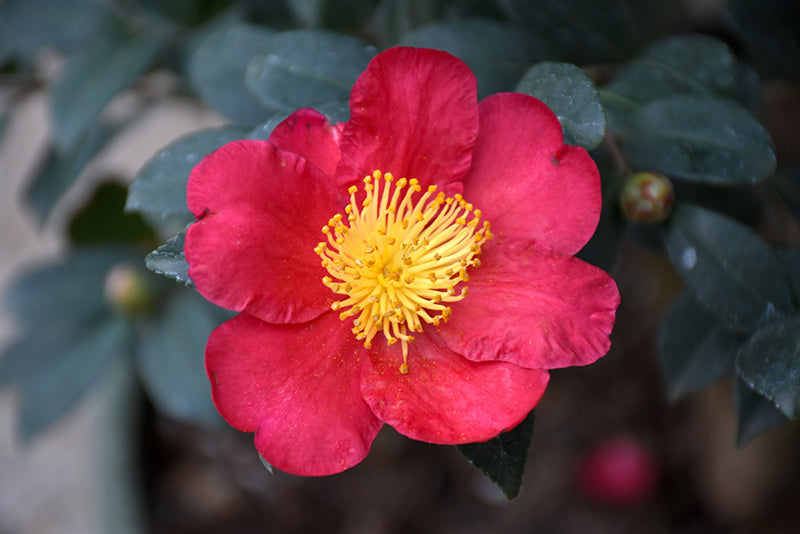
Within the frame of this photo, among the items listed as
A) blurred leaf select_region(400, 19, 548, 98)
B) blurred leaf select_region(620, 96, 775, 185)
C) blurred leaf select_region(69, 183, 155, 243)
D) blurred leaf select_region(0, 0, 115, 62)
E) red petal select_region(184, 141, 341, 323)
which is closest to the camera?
red petal select_region(184, 141, 341, 323)

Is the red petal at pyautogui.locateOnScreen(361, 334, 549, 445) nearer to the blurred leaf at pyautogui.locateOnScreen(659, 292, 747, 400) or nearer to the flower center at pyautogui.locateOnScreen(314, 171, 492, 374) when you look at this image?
the flower center at pyautogui.locateOnScreen(314, 171, 492, 374)

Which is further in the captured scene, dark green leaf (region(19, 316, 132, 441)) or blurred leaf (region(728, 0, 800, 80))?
dark green leaf (region(19, 316, 132, 441))

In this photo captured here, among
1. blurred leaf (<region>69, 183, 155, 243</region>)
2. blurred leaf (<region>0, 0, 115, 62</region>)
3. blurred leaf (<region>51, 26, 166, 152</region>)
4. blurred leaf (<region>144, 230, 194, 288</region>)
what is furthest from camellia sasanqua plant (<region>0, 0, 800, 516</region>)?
blurred leaf (<region>69, 183, 155, 243</region>)

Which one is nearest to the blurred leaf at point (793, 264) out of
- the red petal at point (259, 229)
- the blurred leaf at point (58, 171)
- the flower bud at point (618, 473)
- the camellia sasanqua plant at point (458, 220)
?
the camellia sasanqua plant at point (458, 220)

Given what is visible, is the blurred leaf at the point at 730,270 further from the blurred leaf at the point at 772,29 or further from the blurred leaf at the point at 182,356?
the blurred leaf at the point at 182,356

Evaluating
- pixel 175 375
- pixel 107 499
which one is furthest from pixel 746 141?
pixel 107 499

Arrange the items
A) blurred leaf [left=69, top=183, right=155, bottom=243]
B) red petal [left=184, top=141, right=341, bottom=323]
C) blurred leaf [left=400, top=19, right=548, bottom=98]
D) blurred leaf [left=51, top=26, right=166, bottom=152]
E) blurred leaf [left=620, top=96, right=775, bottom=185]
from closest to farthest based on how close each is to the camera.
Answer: red petal [left=184, top=141, right=341, bottom=323] → blurred leaf [left=620, top=96, right=775, bottom=185] → blurred leaf [left=400, top=19, right=548, bottom=98] → blurred leaf [left=51, top=26, right=166, bottom=152] → blurred leaf [left=69, top=183, right=155, bottom=243]
